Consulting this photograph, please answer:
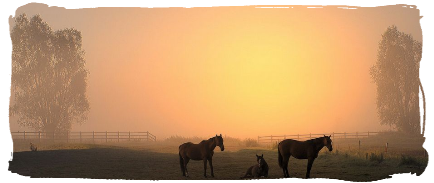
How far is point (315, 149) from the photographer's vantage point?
18.6 metres

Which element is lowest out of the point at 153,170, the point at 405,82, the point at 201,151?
the point at 153,170

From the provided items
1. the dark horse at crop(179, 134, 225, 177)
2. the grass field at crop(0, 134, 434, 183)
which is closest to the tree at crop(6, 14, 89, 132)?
the grass field at crop(0, 134, 434, 183)

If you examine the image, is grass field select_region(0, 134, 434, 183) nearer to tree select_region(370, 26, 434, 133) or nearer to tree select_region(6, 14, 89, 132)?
tree select_region(6, 14, 89, 132)

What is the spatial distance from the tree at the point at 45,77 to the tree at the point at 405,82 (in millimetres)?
52739

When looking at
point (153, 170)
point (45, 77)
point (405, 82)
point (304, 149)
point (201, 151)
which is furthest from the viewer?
point (405, 82)

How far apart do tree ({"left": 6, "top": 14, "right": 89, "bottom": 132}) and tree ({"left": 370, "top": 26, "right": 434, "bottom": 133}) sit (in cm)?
5274

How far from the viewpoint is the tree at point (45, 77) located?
203 ft

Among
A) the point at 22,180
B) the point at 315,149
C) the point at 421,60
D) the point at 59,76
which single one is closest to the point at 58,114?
the point at 59,76

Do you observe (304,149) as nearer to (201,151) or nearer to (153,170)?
(201,151)

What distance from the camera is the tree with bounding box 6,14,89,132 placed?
61.9 metres

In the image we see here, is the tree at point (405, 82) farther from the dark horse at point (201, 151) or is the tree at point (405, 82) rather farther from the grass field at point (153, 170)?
the dark horse at point (201, 151)

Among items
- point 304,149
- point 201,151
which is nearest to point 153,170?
point 201,151

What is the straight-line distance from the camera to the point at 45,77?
209 feet

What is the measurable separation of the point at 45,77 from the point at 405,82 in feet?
204
